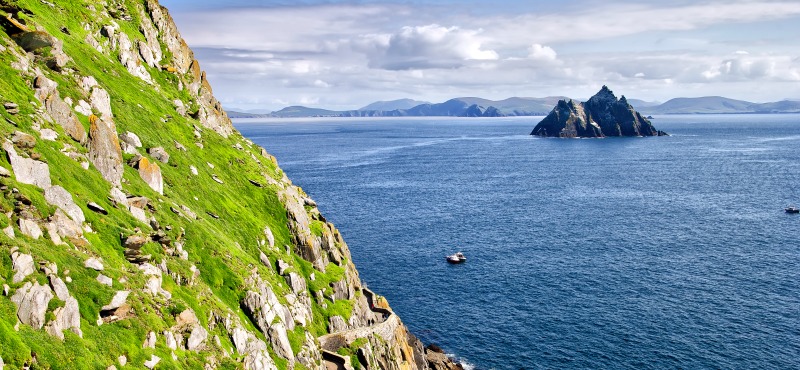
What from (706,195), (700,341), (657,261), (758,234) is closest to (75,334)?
(700,341)

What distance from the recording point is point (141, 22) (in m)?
96.6

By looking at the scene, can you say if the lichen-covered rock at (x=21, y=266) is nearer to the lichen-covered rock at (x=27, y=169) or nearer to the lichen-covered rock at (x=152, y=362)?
the lichen-covered rock at (x=152, y=362)

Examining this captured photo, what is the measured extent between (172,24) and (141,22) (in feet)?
39.3

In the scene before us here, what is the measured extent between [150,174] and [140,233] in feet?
44.4

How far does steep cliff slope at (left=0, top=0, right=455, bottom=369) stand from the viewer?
36.2 m

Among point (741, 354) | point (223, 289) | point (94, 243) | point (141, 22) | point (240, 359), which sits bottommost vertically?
point (741, 354)

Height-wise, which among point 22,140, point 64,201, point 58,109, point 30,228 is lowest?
point 30,228

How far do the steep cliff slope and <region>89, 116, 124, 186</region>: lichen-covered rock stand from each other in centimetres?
18

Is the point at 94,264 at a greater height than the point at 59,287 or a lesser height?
greater

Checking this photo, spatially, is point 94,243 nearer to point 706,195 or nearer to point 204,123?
point 204,123

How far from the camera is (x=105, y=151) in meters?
54.5

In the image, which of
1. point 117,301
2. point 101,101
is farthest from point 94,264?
point 101,101

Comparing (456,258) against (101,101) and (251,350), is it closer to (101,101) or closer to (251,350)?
(251,350)

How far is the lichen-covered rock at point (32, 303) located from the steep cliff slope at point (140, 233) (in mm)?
77
